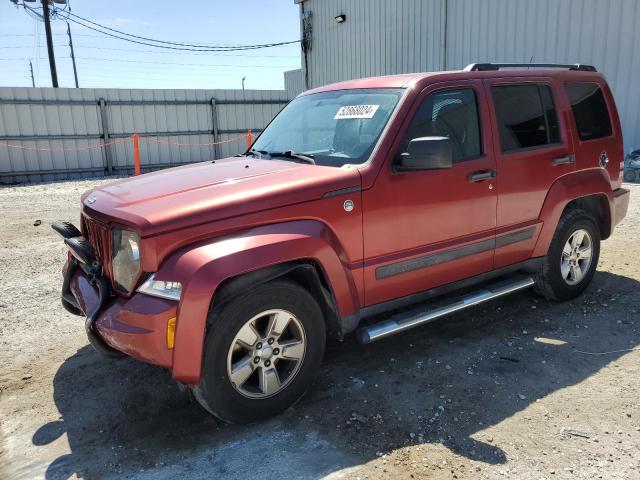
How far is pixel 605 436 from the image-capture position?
292 centimetres

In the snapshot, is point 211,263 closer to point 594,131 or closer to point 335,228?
point 335,228

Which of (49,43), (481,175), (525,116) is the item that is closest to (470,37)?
(525,116)

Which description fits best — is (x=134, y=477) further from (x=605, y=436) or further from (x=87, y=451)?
(x=605, y=436)

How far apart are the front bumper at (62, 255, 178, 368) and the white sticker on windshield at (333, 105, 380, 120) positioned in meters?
1.89

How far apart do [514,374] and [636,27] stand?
448 inches

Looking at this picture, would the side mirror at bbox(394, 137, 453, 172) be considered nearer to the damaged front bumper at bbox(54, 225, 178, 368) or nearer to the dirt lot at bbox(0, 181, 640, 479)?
the dirt lot at bbox(0, 181, 640, 479)

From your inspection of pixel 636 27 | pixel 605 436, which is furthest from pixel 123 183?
pixel 636 27

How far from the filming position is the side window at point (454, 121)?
3627mm

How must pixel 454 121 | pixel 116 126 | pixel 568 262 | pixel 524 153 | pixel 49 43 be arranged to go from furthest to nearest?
pixel 49 43, pixel 116 126, pixel 568 262, pixel 524 153, pixel 454 121

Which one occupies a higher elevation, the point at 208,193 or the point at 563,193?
the point at 208,193

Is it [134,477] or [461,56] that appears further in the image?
[461,56]

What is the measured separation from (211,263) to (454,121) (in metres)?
2.17

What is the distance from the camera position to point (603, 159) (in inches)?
189

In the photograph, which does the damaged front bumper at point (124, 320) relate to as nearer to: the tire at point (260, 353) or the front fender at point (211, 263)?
the front fender at point (211, 263)
